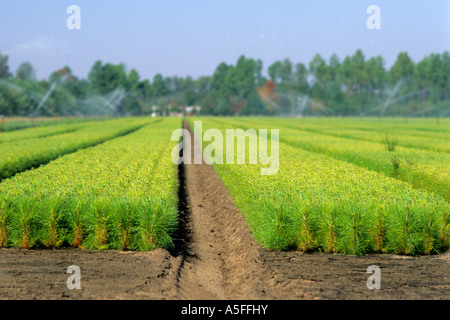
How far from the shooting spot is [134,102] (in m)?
129

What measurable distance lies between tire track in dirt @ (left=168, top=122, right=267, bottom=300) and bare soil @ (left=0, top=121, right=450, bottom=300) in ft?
0.08

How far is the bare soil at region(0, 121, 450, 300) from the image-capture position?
20.1ft

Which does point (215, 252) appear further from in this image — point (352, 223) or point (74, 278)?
point (74, 278)

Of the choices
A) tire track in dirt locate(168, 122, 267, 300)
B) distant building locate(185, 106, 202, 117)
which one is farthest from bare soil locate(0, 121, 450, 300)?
distant building locate(185, 106, 202, 117)

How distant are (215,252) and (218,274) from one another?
130 cm

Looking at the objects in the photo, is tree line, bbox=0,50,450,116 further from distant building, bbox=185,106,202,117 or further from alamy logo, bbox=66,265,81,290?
alamy logo, bbox=66,265,81,290

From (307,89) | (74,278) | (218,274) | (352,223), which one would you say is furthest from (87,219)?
(307,89)

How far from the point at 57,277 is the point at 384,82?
12175cm

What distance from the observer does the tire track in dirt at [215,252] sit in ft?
22.1

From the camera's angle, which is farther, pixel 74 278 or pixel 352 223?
pixel 352 223

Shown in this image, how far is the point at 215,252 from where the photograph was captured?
9.16 metres

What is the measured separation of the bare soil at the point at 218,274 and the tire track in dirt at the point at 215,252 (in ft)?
0.08
